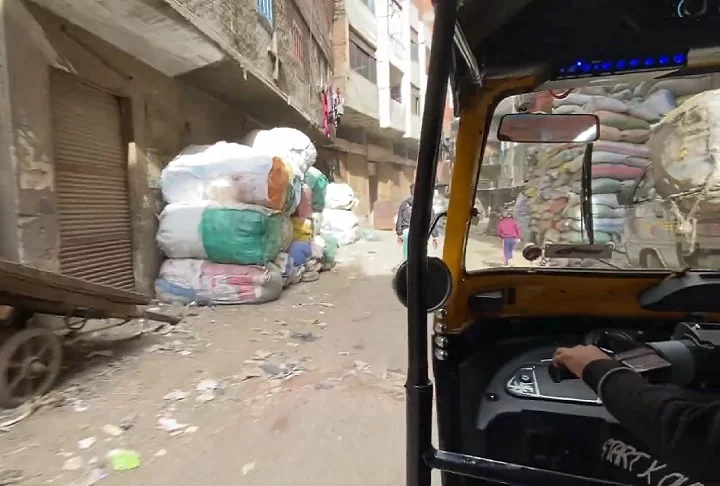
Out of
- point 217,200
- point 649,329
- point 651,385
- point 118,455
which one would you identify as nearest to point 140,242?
point 217,200

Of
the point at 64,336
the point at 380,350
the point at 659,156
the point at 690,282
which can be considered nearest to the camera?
the point at 690,282

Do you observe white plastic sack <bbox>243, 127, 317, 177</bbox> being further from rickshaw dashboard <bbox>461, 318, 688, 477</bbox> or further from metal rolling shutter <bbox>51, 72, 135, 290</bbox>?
rickshaw dashboard <bbox>461, 318, 688, 477</bbox>

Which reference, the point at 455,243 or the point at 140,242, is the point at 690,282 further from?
the point at 140,242

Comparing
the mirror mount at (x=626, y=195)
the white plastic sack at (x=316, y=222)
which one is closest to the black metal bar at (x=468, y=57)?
the mirror mount at (x=626, y=195)

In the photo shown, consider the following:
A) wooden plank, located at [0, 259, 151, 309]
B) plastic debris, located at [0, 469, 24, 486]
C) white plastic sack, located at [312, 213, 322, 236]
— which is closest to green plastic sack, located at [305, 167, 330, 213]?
white plastic sack, located at [312, 213, 322, 236]

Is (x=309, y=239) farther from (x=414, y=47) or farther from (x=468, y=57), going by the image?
(x=414, y=47)

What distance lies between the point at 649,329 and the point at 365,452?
1498mm

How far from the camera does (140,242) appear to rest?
5285mm

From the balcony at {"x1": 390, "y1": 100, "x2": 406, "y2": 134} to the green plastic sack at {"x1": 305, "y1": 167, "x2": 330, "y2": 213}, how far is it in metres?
10.5

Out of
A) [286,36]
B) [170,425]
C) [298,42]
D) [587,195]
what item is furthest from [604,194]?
[298,42]

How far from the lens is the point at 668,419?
0.78 metres

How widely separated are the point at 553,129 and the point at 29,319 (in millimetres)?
3094

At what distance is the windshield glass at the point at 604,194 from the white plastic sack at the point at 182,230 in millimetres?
3828

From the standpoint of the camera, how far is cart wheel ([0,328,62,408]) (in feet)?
8.86
